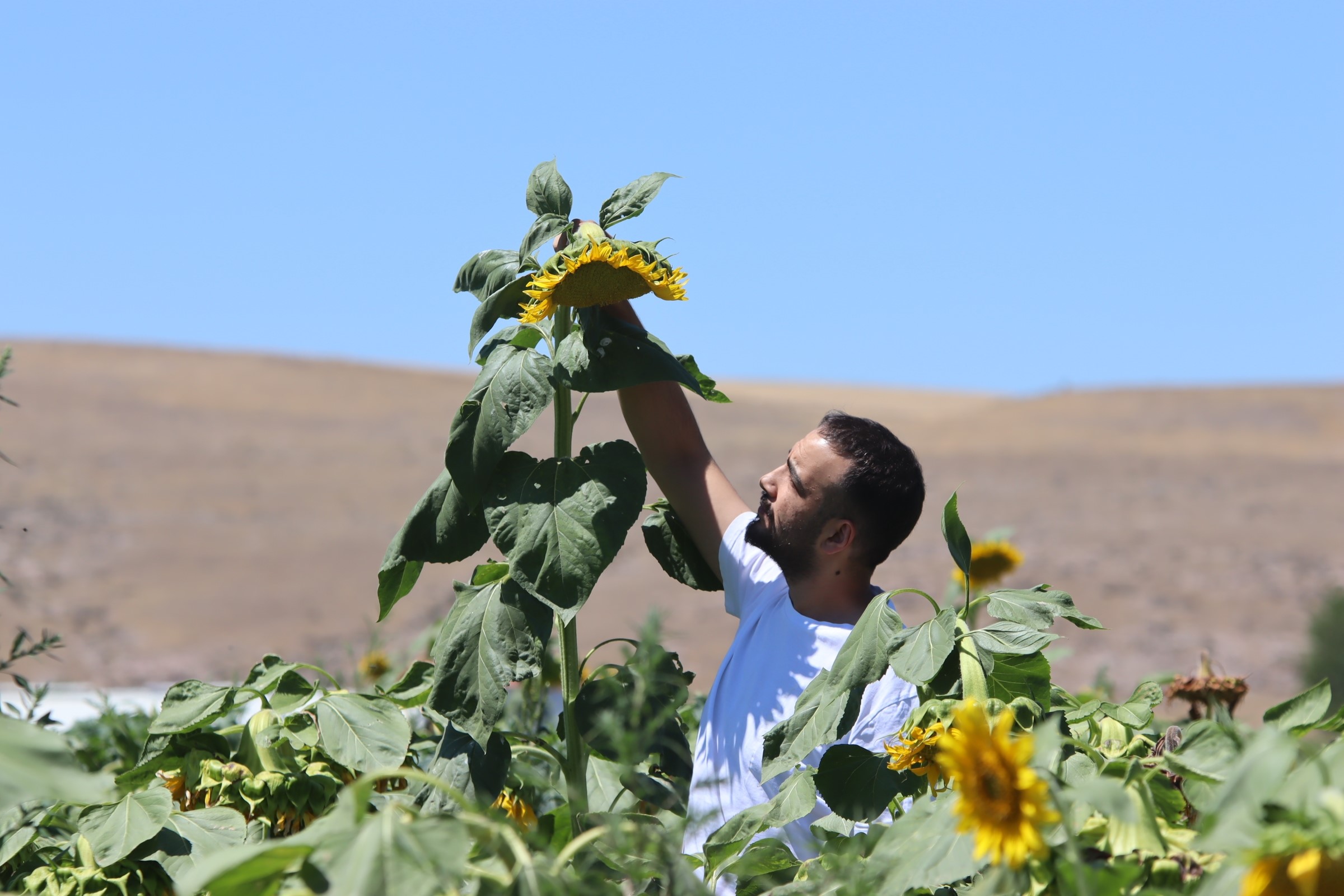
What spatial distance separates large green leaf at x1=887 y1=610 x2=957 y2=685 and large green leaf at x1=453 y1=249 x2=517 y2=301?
812mm

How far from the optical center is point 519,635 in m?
1.77

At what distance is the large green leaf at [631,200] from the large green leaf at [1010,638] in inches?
31.4

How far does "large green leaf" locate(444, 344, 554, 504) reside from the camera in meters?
1.74

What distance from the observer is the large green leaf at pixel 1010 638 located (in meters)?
1.33

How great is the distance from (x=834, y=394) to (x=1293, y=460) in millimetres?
28037

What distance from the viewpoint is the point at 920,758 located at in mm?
1340

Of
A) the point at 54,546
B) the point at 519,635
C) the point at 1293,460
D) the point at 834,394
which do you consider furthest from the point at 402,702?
the point at 834,394

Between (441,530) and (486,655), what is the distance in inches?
8.1

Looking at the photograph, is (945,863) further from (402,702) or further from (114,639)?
(114,639)

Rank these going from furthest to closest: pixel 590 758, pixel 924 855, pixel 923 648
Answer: pixel 590 758, pixel 923 648, pixel 924 855

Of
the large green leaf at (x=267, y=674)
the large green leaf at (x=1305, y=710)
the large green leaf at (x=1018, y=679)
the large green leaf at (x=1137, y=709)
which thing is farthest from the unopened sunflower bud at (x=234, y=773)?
the large green leaf at (x=1305, y=710)

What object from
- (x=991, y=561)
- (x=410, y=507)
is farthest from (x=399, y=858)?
(x=410, y=507)

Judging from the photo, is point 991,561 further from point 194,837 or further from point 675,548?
point 194,837

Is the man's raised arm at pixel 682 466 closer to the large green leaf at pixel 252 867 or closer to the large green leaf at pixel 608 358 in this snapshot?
the large green leaf at pixel 608 358
